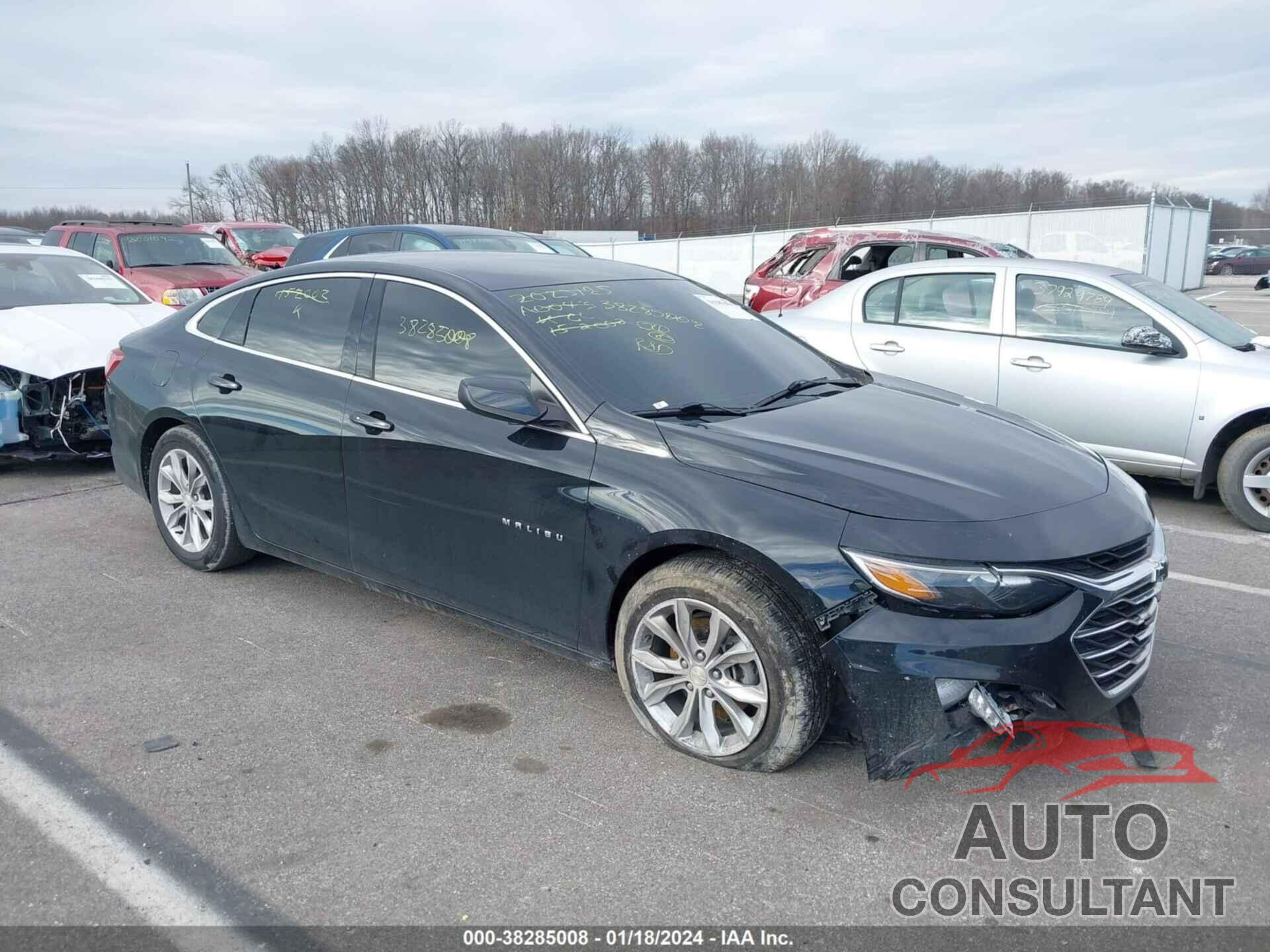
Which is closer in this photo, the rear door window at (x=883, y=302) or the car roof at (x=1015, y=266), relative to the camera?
the car roof at (x=1015, y=266)

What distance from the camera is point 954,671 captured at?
292 centimetres

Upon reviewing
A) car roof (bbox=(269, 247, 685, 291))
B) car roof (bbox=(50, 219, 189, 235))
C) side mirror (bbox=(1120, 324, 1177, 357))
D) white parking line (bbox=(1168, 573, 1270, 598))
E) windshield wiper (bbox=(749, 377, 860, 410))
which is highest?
car roof (bbox=(50, 219, 189, 235))

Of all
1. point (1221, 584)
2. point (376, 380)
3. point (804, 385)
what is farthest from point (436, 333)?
point (1221, 584)

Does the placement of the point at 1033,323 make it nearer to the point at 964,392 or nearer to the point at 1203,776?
the point at 964,392

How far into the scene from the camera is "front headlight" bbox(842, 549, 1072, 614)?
2.94 m

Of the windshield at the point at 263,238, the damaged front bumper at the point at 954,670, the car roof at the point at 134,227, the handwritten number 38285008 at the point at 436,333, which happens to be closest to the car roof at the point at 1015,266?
the damaged front bumper at the point at 954,670

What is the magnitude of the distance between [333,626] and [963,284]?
16.3 ft

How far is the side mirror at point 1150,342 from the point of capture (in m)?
6.27

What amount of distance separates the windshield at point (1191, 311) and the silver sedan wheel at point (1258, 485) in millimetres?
816

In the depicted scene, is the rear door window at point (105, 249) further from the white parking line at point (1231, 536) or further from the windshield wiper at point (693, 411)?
the white parking line at point (1231, 536)

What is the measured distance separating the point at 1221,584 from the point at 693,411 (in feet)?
10.6

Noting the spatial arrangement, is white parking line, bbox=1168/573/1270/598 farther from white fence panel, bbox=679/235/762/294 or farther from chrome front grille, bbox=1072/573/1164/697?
white fence panel, bbox=679/235/762/294

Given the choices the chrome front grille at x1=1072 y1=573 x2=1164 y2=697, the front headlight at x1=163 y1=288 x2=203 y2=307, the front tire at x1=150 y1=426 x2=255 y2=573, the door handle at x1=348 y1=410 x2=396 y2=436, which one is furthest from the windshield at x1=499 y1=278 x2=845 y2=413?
the front headlight at x1=163 y1=288 x2=203 y2=307

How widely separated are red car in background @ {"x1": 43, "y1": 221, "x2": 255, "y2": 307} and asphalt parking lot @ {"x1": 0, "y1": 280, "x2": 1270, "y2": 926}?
8679mm
